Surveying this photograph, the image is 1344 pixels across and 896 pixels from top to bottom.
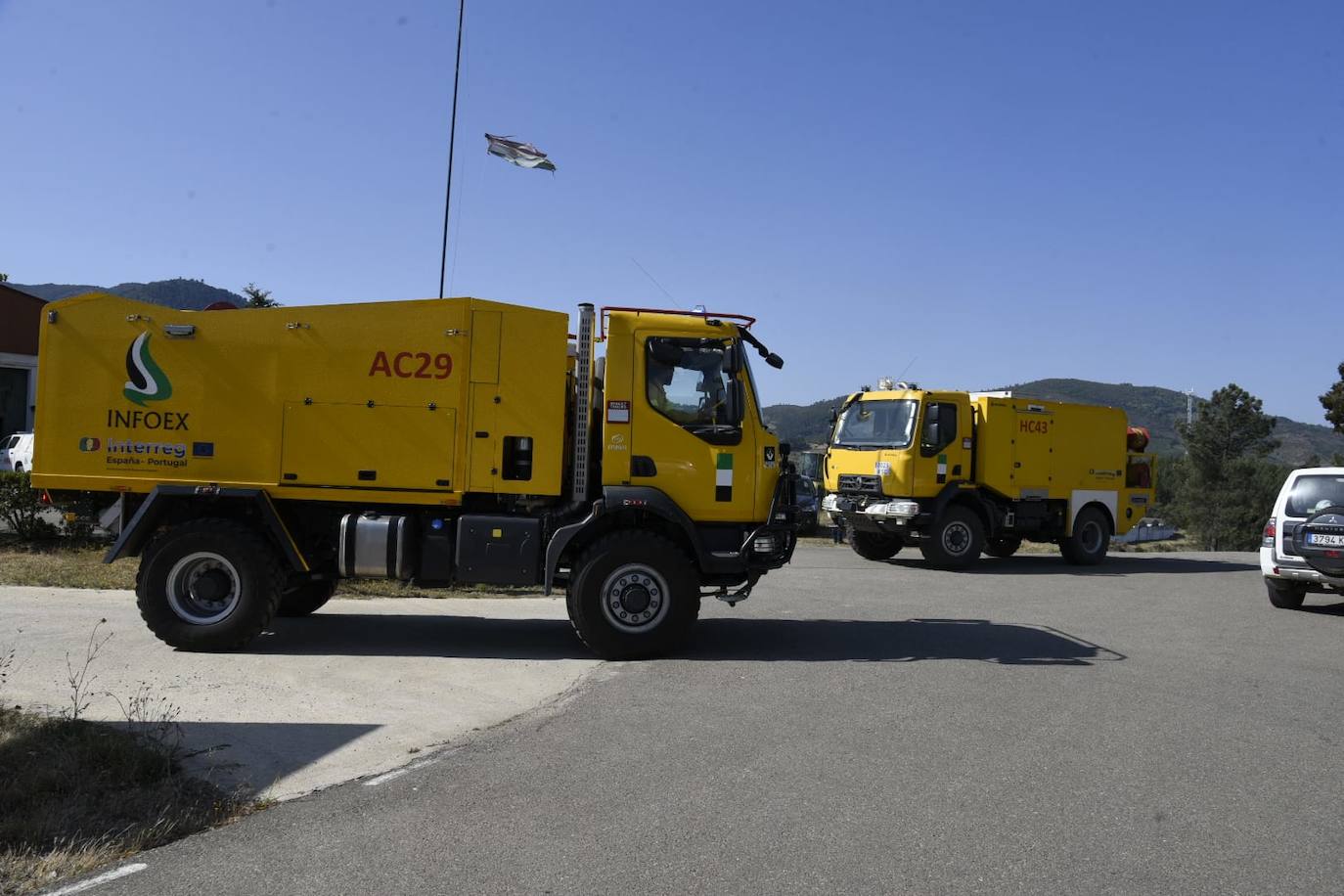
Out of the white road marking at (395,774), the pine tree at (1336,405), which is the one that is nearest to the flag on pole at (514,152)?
the white road marking at (395,774)

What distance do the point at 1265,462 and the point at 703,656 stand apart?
2564 inches

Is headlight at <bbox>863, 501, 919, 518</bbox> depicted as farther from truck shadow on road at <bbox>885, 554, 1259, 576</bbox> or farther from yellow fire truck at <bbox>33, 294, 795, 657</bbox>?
yellow fire truck at <bbox>33, 294, 795, 657</bbox>

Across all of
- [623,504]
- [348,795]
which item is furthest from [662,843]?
[623,504]

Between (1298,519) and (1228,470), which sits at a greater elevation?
(1228,470)

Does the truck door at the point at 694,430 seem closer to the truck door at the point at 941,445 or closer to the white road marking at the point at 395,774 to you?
the white road marking at the point at 395,774

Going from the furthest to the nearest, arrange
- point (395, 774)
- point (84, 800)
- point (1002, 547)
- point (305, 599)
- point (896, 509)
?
point (1002, 547) < point (896, 509) < point (305, 599) < point (395, 774) < point (84, 800)

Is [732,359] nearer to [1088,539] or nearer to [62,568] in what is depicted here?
[62,568]

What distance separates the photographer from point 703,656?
9062 mm


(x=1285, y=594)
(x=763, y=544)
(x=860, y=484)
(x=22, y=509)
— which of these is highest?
(x=860, y=484)

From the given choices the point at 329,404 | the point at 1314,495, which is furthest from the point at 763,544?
the point at 1314,495

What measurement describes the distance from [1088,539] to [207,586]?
54.5ft

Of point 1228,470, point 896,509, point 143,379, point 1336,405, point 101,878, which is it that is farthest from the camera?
point 1228,470

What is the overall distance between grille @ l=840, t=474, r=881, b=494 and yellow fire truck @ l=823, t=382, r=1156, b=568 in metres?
0.02

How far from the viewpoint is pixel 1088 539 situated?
19.8 m
